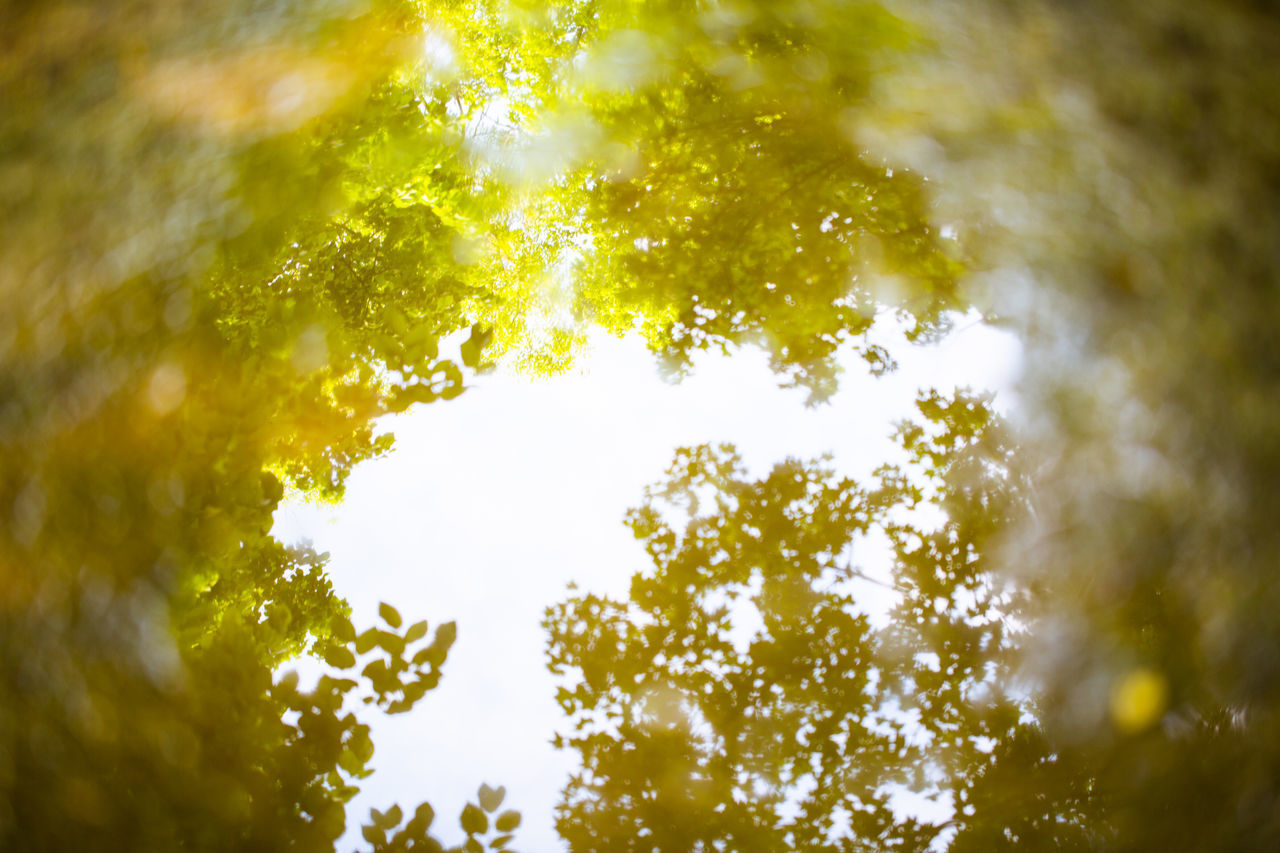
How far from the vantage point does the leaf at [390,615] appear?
1.56 metres

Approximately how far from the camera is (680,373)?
1771mm

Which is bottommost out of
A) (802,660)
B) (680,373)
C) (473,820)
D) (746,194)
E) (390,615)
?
(473,820)

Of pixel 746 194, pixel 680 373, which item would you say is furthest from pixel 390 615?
pixel 746 194

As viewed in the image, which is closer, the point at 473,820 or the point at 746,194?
the point at 473,820

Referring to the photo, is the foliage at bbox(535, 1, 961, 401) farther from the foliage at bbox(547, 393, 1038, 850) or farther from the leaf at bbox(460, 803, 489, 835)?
the leaf at bbox(460, 803, 489, 835)

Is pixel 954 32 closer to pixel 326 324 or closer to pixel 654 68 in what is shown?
pixel 654 68

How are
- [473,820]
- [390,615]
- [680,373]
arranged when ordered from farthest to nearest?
[680,373] → [390,615] → [473,820]

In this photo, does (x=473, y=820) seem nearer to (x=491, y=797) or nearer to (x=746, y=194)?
(x=491, y=797)

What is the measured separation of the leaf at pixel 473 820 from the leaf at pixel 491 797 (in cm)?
2

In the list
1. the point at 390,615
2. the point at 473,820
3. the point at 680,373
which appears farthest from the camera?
the point at 680,373

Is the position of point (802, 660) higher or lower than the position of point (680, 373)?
lower

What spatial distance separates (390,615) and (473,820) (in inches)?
19.4

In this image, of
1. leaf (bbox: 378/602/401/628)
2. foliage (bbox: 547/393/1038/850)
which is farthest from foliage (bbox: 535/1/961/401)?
leaf (bbox: 378/602/401/628)

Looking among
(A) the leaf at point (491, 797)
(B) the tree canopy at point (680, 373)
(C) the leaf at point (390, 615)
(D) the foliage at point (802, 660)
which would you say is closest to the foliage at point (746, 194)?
(B) the tree canopy at point (680, 373)
